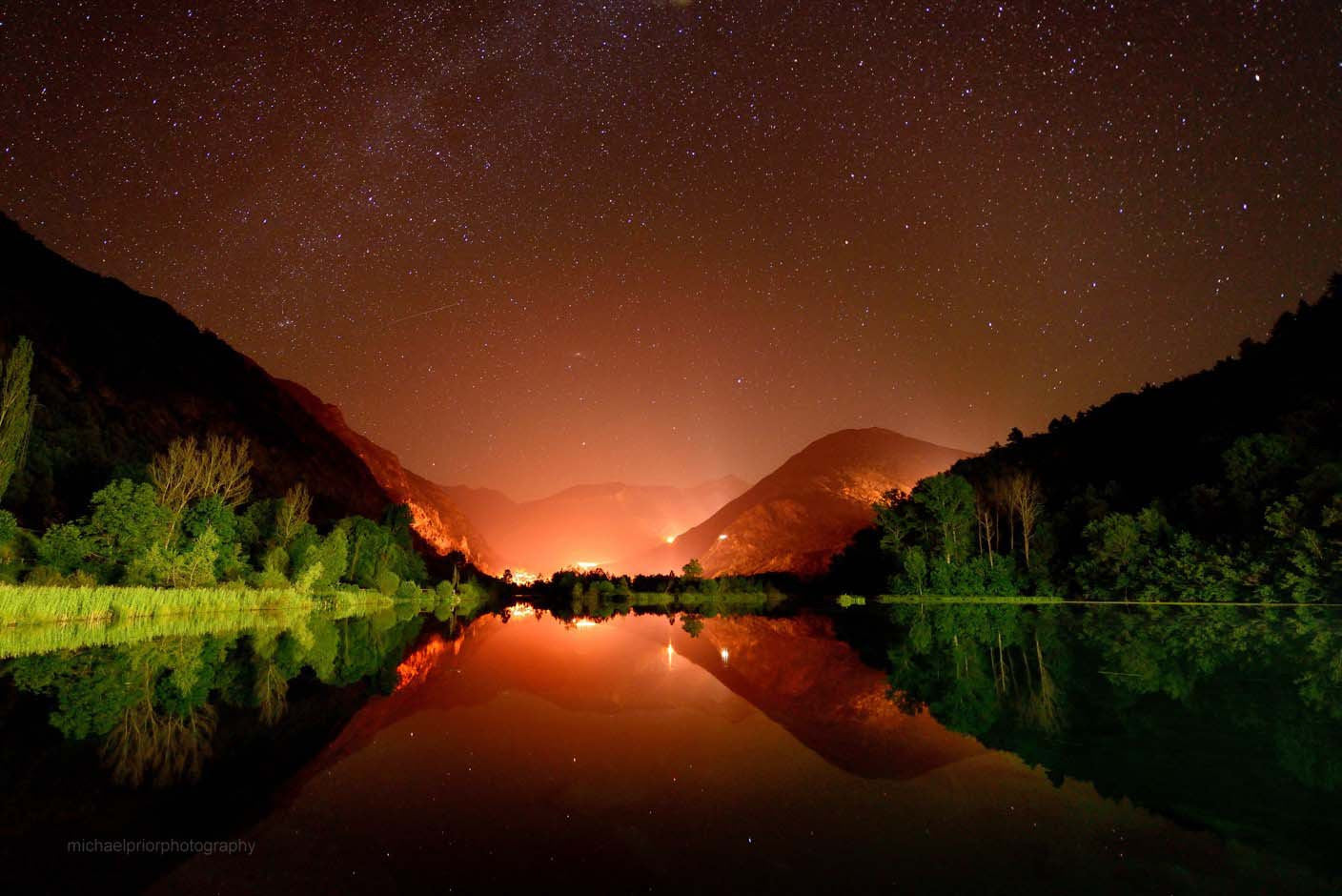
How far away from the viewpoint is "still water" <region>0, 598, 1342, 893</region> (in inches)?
189

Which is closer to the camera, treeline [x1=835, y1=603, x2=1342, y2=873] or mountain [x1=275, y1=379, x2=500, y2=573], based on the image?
treeline [x1=835, y1=603, x2=1342, y2=873]

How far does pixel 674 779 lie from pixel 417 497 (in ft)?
529

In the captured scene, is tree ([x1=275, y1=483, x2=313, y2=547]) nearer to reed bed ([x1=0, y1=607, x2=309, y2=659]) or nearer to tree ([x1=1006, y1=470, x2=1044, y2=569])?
reed bed ([x1=0, y1=607, x2=309, y2=659])

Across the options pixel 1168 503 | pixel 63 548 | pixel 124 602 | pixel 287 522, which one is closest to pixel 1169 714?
pixel 124 602

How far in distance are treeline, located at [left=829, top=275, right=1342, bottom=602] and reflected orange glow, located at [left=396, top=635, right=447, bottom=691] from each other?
166 feet

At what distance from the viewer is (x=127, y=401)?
85.5m

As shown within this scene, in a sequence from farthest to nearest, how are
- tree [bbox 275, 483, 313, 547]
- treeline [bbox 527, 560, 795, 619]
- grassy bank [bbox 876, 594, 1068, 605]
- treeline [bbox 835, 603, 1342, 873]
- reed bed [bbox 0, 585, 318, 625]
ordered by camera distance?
treeline [bbox 527, 560, 795, 619] → grassy bank [bbox 876, 594, 1068, 605] → tree [bbox 275, 483, 313, 547] → reed bed [bbox 0, 585, 318, 625] → treeline [bbox 835, 603, 1342, 873]

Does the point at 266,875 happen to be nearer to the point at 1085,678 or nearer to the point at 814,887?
the point at 814,887

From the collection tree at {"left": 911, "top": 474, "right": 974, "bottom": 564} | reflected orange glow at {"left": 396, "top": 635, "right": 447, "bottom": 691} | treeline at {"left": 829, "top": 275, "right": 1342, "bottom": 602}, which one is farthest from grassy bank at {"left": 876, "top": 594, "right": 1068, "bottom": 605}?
reflected orange glow at {"left": 396, "top": 635, "right": 447, "bottom": 691}

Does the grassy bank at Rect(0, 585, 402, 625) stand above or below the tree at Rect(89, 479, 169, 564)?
below

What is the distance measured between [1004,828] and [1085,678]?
9.78 meters

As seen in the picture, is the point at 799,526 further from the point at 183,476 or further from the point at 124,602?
the point at 124,602

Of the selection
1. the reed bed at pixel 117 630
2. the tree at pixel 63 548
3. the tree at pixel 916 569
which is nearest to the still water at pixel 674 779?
the reed bed at pixel 117 630

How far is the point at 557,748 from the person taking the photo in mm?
8617
